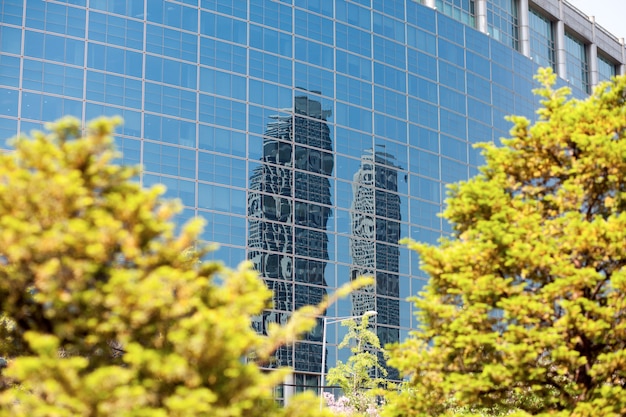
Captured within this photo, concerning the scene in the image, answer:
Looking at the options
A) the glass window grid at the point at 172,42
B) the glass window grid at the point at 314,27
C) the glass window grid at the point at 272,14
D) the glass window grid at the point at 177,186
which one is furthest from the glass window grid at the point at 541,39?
the glass window grid at the point at 177,186

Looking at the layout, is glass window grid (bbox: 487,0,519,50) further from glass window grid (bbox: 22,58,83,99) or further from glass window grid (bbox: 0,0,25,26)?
glass window grid (bbox: 0,0,25,26)

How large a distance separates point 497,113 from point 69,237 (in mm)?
88158

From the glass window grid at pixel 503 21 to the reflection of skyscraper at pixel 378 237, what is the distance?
2073 cm

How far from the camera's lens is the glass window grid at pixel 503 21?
99.7 meters

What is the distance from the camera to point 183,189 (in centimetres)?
7556

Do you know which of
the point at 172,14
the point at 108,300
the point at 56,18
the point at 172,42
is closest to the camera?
the point at 108,300

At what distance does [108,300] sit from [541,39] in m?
96.6

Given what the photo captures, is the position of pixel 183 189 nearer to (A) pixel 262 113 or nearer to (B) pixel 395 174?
(A) pixel 262 113

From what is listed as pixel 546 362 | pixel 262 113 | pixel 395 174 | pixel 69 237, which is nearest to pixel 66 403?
pixel 69 237

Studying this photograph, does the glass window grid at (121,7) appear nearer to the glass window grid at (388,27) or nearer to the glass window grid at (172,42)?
the glass window grid at (172,42)

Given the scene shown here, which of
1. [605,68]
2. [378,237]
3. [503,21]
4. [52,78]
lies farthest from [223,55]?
[605,68]

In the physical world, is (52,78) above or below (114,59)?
below

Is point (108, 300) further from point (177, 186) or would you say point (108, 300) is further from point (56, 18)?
point (56, 18)

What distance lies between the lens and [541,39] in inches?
4117
